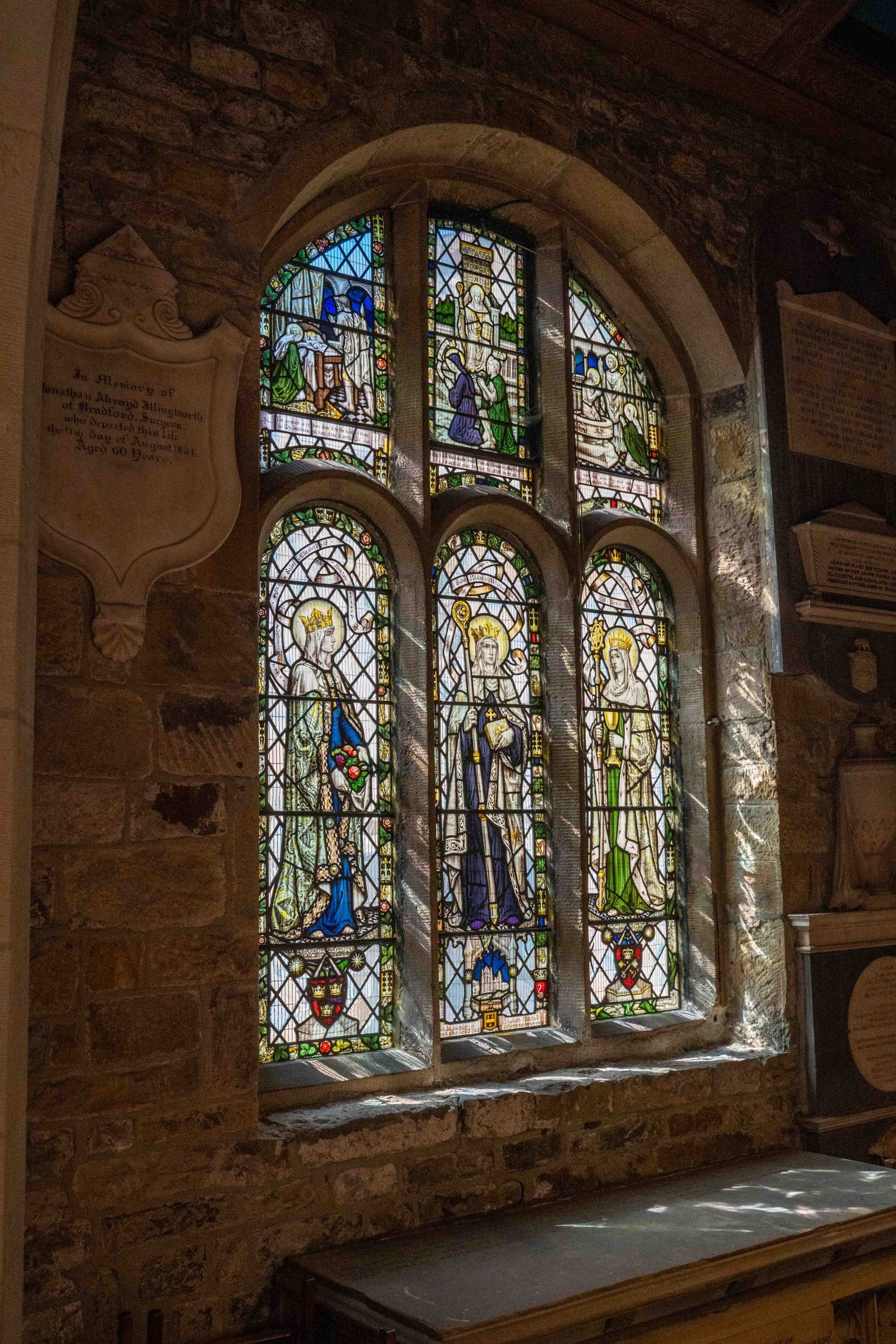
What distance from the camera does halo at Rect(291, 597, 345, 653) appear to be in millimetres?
3693

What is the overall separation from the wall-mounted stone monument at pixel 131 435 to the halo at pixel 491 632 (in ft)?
3.68

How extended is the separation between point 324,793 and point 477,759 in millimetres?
591

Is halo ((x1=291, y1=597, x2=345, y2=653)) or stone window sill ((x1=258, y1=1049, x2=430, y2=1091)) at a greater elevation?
halo ((x1=291, y1=597, x2=345, y2=653))

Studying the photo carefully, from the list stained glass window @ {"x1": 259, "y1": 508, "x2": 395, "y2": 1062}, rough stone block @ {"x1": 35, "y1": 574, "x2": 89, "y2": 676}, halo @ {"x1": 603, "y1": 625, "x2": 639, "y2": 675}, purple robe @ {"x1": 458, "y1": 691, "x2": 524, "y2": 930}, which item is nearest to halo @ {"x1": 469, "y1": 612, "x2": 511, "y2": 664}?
purple robe @ {"x1": 458, "y1": 691, "x2": 524, "y2": 930}

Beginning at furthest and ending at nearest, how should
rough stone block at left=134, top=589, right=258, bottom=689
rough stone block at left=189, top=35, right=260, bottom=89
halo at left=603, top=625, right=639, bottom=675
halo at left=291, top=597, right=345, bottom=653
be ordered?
halo at left=603, top=625, right=639, bottom=675, halo at left=291, top=597, right=345, bottom=653, rough stone block at left=189, top=35, right=260, bottom=89, rough stone block at left=134, top=589, right=258, bottom=689

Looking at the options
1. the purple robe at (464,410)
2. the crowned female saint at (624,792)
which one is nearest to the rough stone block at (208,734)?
the purple robe at (464,410)

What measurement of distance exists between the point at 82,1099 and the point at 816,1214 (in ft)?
6.68

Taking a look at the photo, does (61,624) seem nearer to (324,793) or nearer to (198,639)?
(198,639)

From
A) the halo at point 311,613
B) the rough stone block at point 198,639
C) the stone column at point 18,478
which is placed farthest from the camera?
the halo at point 311,613

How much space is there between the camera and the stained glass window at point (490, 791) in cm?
389

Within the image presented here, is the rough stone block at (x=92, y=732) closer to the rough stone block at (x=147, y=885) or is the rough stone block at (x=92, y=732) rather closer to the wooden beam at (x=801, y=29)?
the rough stone block at (x=147, y=885)

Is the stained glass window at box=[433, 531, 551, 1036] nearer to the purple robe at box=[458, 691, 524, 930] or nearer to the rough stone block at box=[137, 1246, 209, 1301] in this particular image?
the purple robe at box=[458, 691, 524, 930]

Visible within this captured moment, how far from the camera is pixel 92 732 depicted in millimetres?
2938

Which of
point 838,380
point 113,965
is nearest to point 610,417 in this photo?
point 838,380
